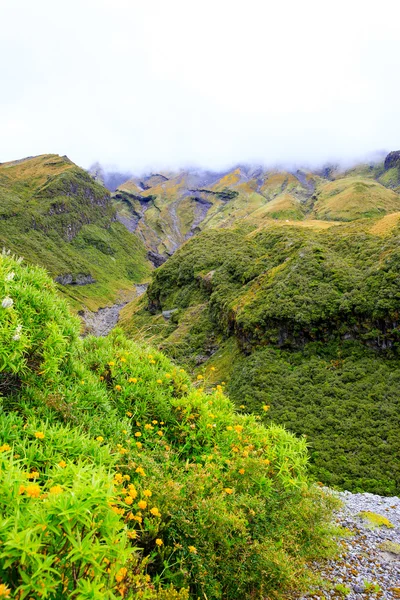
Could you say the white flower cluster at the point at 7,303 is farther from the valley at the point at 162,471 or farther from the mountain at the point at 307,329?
the mountain at the point at 307,329

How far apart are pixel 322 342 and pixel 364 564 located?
23.8 meters

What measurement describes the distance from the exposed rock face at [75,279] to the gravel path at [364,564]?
387ft

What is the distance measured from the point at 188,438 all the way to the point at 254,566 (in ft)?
7.60

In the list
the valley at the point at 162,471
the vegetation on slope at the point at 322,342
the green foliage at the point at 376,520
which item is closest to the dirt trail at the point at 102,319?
the vegetation on slope at the point at 322,342

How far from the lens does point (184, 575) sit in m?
4.26

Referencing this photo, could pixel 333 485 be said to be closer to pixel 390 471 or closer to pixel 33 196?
pixel 390 471

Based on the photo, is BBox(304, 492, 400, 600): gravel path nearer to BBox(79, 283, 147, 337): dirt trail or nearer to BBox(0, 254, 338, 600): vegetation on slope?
BBox(0, 254, 338, 600): vegetation on slope

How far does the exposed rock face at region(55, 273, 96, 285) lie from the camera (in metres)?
119

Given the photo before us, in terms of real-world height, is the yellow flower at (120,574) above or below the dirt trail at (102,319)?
above

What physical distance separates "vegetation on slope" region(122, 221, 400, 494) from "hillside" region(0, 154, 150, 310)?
7325 centimetres

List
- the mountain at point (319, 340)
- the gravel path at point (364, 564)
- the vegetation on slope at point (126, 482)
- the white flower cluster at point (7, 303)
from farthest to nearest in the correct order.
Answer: the mountain at point (319, 340) → the gravel path at point (364, 564) → the white flower cluster at point (7, 303) → the vegetation on slope at point (126, 482)

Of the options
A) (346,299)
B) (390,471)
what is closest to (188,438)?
(390,471)

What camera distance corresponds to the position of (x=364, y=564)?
24.0ft

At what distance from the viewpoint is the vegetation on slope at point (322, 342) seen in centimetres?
2019
